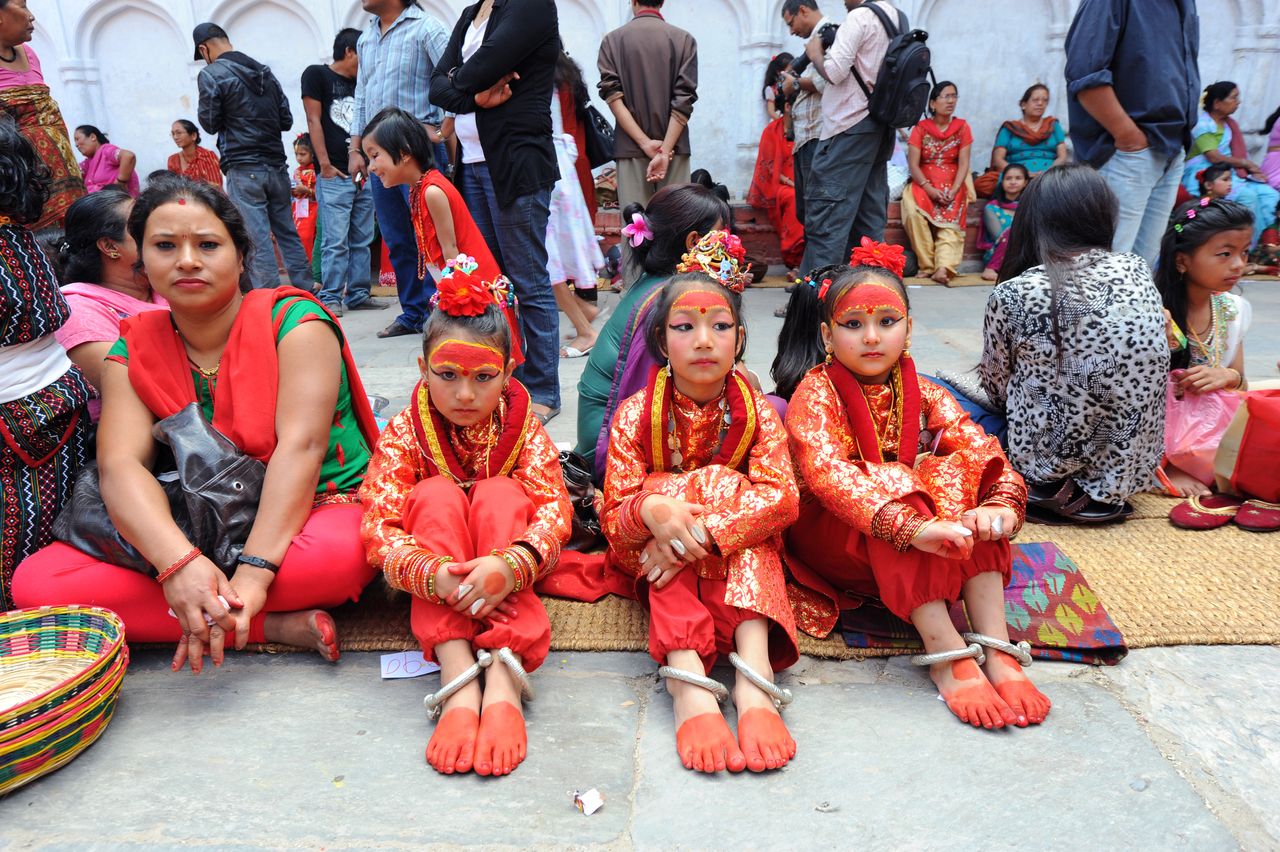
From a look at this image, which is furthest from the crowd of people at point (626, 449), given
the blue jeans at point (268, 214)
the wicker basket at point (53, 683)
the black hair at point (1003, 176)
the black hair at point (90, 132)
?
the black hair at point (90, 132)

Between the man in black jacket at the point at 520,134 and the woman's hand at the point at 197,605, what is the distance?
2.07 metres

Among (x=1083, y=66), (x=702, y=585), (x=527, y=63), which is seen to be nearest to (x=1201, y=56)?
(x=1083, y=66)

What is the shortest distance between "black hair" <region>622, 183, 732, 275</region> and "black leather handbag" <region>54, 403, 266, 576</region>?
1.44m

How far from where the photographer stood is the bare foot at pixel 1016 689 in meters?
1.84

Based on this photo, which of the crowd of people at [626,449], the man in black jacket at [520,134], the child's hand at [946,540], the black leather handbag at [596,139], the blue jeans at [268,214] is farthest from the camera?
the blue jeans at [268,214]

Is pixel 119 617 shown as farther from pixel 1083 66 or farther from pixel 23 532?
pixel 1083 66

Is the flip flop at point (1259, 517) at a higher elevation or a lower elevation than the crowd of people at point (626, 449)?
lower

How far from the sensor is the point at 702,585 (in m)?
2.01

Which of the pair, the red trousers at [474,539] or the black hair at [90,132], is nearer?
the red trousers at [474,539]

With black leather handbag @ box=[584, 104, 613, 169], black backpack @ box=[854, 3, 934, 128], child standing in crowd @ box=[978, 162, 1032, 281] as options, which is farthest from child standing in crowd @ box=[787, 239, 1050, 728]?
child standing in crowd @ box=[978, 162, 1032, 281]

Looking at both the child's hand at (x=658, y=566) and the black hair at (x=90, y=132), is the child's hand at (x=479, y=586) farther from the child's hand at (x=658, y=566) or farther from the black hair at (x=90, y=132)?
the black hair at (x=90, y=132)

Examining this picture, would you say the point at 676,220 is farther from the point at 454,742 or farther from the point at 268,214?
the point at 268,214

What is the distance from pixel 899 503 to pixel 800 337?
0.87 metres

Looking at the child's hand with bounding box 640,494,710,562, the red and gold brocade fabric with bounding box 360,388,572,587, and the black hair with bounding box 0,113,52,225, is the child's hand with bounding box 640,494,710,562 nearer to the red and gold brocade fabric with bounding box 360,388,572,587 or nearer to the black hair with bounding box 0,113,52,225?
the red and gold brocade fabric with bounding box 360,388,572,587
